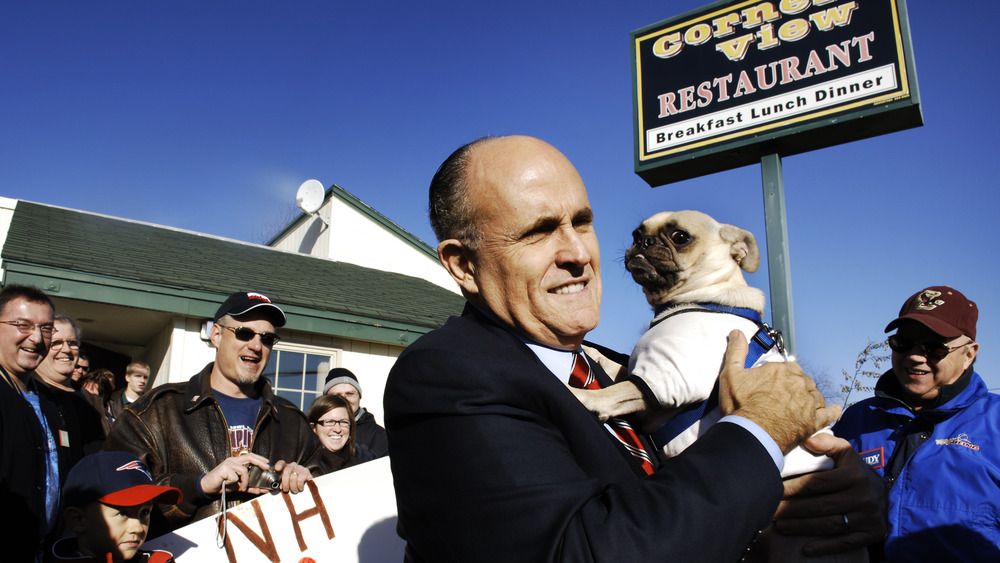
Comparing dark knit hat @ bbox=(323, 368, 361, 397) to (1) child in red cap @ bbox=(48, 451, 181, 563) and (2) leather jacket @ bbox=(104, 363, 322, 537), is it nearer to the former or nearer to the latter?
(2) leather jacket @ bbox=(104, 363, 322, 537)

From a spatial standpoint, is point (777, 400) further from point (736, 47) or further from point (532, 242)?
point (736, 47)

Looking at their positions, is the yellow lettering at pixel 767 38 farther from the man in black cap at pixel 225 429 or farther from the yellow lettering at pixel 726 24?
the man in black cap at pixel 225 429

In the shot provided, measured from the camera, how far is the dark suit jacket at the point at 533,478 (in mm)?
1173

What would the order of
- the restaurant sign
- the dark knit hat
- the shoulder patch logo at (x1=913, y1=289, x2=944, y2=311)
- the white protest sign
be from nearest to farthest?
1. the white protest sign
2. the shoulder patch logo at (x1=913, y1=289, x2=944, y2=311)
3. the restaurant sign
4. the dark knit hat

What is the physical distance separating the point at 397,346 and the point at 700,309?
8.31m

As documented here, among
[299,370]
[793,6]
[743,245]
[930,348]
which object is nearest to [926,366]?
[930,348]

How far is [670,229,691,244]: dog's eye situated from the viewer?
2.86m

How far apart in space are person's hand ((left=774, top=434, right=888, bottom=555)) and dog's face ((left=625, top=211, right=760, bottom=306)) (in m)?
1.02

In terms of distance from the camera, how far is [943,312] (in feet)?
11.8

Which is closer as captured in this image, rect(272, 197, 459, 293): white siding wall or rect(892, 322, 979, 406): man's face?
rect(892, 322, 979, 406): man's face

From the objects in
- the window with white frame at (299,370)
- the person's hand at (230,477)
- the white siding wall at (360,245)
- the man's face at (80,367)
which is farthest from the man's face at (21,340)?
the white siding wall at (360,245)

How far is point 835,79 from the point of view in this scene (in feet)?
18.5

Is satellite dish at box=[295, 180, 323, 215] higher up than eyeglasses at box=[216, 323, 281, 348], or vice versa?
satellite dish at box=[295, 180, 323, 215]

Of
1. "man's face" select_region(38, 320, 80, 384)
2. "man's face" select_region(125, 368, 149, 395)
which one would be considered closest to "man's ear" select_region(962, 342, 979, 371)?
"man's face" select_region(38, 320, 80, 384)
